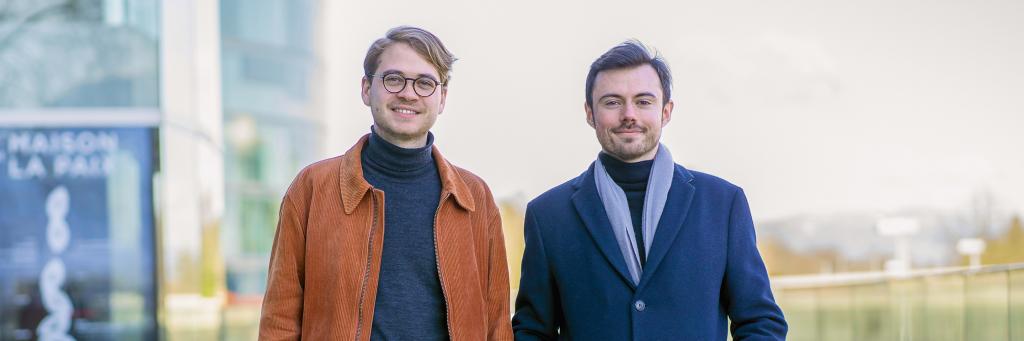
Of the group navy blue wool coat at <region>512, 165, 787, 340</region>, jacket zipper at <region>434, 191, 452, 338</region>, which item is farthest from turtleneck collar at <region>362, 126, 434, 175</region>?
navy blue wool coat at <region>512, 165, 787, 340</region>

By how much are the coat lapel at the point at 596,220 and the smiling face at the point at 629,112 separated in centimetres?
13

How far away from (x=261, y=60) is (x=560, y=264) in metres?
5.23

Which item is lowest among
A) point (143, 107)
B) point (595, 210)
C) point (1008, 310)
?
point (1008, 310)

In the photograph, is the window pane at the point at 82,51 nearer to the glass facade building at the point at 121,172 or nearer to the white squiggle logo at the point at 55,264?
the glass facade building at the point at 121,172

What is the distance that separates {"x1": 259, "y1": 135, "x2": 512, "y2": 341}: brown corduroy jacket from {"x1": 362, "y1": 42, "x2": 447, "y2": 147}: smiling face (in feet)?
0.39

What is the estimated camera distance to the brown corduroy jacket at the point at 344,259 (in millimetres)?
2420

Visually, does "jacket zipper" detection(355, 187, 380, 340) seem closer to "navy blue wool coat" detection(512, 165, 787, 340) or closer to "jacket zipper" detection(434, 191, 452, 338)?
"jacket zipper" detection(434, 191, 452, 338)

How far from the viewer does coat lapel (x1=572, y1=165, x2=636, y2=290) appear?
2586mm

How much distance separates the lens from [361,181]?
2.49 metres

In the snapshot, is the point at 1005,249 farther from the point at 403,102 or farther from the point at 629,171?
the point at 403,102

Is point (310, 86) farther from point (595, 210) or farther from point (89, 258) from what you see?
point (595, 210)

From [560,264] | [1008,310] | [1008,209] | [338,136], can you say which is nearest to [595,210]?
[560,264]

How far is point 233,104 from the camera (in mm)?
7277

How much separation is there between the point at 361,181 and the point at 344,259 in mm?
192
